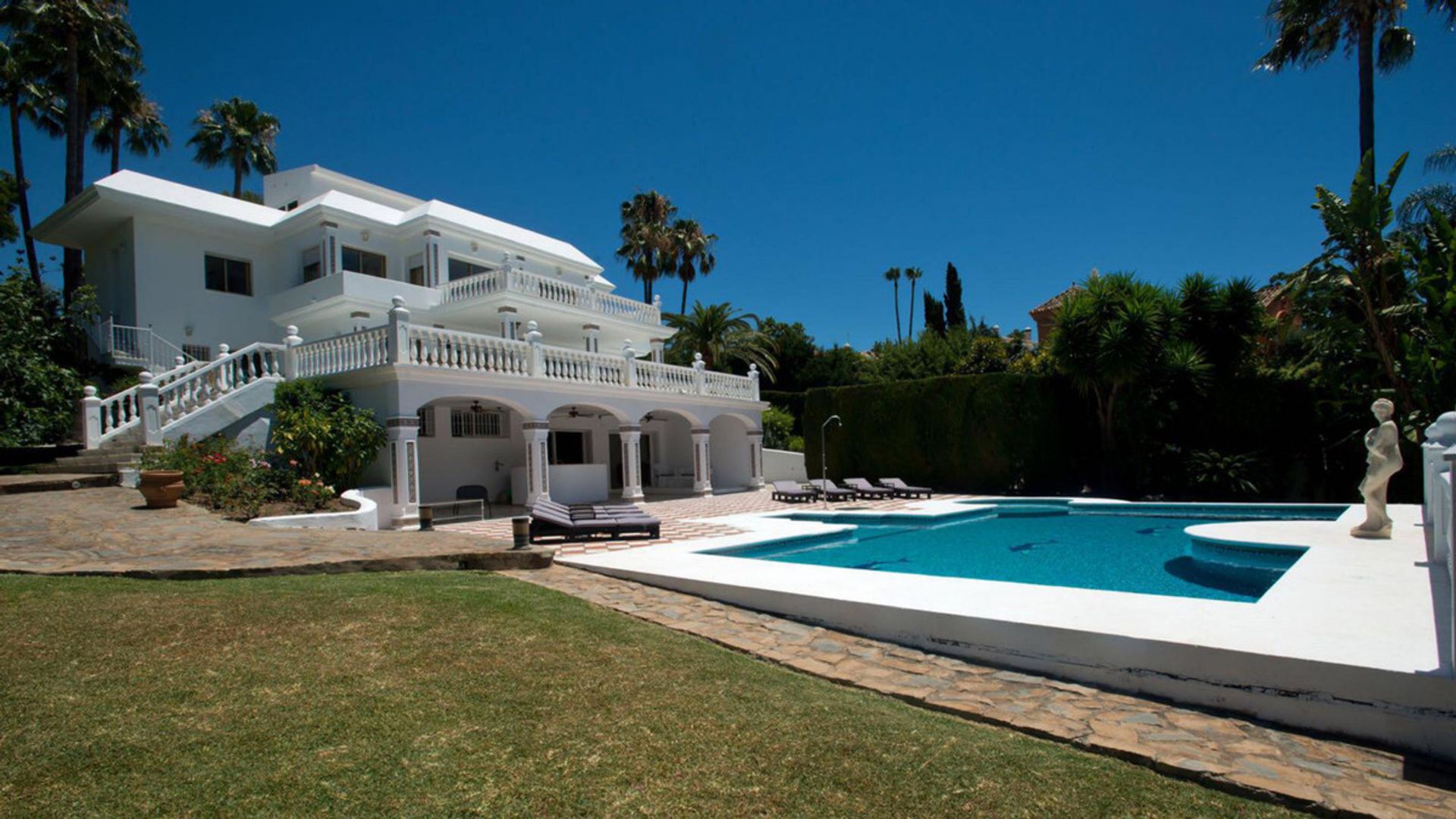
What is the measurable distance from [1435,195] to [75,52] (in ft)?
170

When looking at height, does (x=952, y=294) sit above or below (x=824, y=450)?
above

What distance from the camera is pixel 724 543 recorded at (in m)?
11.5

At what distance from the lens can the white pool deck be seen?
4.24 metres

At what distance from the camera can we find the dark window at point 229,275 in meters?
22.2

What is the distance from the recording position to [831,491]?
19828 millimetres

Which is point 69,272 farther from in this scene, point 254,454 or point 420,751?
point 420,751

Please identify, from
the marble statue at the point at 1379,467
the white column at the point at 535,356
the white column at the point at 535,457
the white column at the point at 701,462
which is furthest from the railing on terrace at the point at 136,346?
the marble statue at the point at 1379,467

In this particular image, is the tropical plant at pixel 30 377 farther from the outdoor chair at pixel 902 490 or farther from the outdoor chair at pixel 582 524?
the outdoor chair at pixel 902 490

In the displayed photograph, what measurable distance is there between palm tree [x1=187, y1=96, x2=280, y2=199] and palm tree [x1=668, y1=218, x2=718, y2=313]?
21717 mm

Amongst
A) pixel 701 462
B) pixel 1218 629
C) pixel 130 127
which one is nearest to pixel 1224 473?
pixel 701 462

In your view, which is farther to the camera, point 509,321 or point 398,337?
point 509,321

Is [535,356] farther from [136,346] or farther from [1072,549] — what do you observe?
[1072,549]

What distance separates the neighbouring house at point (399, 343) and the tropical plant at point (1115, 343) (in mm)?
10742

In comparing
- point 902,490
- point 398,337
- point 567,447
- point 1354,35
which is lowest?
point 902,490
